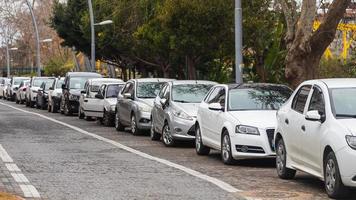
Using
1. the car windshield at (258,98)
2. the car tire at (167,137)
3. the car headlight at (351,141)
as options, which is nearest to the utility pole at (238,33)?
the car tire at (167,137)

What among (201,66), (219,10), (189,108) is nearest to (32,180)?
(189,108)

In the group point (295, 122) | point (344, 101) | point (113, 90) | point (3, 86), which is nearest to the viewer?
point (344, 101)

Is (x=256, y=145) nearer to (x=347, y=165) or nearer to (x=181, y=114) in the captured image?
(x=347, y=165)

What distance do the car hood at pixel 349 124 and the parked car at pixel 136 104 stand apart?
38.1 ft

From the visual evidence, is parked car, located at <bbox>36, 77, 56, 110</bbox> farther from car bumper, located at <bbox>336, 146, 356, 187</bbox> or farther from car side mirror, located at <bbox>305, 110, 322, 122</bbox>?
car bumper, located at <bbox>336, 146, 356, 187</bbox>

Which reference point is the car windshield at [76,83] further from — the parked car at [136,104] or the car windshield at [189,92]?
the car windshield at [189,92]

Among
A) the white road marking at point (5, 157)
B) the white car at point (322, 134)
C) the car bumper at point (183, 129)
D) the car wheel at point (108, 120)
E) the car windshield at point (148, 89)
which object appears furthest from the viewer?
the car wheel at point (108, 120)

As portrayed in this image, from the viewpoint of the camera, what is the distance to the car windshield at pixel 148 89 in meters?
22.2

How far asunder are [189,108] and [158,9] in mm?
12485

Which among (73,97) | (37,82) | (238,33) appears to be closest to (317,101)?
(238,33)

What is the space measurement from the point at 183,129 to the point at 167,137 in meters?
0.70

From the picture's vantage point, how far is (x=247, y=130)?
45.3 ft

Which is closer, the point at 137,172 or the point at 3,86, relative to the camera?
the point at 137,172

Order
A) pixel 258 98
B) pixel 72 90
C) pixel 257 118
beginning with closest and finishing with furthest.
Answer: pixel 257 118 → pixel 258 98 → pixel 72 90
